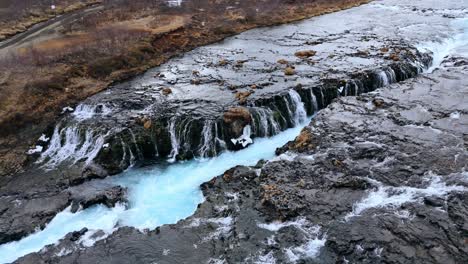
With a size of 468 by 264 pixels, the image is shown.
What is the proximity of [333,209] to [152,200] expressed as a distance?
720 cm

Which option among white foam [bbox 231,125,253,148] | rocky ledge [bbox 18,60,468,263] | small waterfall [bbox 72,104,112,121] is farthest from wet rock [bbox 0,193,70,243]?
white foam [bbox 231,125,253,148]

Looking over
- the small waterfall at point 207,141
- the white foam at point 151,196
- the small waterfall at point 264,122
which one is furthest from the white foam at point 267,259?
the small waterfall at point 264,122

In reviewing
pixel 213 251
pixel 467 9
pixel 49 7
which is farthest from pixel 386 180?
pixel 49 7

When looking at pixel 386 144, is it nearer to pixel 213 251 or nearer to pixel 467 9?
pixel 213 251

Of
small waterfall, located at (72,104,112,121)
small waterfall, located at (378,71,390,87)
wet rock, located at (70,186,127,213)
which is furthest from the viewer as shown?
small waterfall, located at (378,71,390,87)

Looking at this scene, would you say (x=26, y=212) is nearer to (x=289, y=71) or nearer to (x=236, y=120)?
(x=236, y=120)

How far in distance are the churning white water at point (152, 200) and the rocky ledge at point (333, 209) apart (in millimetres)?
777

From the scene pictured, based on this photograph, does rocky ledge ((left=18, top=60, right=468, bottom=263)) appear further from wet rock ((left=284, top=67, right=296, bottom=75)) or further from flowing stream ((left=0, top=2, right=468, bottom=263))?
wet rock ((left=284, top=67, right=296, bottom=75))

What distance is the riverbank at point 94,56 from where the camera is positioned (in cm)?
2202

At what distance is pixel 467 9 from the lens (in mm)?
42312

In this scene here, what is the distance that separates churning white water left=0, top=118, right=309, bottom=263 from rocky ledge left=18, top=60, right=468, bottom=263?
30.6 inches

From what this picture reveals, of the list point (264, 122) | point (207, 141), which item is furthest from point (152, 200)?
point (264, 122)

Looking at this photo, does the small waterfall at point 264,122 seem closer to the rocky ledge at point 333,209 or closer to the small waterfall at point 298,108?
the small waterfall at point 298,108

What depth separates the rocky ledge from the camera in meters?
13.4
